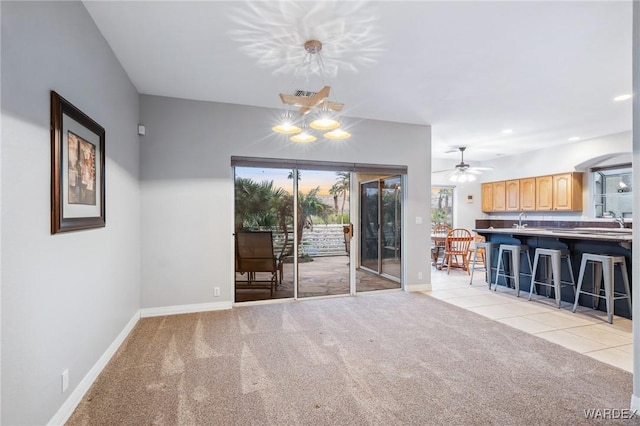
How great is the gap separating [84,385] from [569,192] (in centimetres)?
830

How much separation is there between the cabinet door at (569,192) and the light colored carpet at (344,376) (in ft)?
15.0

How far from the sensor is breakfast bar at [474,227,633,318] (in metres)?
4.00

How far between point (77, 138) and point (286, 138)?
2722 millimetres

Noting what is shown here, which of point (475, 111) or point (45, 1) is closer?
point (45, 1)

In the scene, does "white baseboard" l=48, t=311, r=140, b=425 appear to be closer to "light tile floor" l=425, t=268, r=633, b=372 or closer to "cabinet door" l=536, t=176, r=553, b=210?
"light tile floor" l=425, t=268, r=633, b=372

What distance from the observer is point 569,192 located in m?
6.86

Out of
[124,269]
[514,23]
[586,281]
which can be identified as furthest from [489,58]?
[124,269]

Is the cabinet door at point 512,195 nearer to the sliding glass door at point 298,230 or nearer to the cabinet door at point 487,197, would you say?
the cabinet door at point 487,197

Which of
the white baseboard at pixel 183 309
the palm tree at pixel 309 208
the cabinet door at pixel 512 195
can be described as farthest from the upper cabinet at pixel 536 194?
the white baseboard at pixel 183 309

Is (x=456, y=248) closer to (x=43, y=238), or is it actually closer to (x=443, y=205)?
(x=443, y=205)

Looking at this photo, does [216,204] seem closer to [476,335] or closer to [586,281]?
[476,335]

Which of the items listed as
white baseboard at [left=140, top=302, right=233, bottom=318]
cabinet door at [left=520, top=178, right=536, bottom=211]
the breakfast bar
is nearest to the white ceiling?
the breakfast bar

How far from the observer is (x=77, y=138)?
2264 millimetres

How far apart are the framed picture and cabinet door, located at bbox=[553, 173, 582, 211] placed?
8.03 meters
